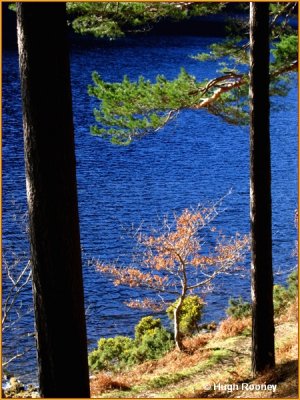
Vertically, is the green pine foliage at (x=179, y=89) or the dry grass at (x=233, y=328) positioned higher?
the green pine foliage at (x=179, y=89)

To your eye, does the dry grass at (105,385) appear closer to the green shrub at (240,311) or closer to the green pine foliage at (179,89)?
the green shrub at (240,311)

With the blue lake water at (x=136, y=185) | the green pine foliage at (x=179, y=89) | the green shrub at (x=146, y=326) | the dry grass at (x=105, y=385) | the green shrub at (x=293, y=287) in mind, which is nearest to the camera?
the dry grass at (x=105, y=385)

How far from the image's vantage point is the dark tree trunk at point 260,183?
19.5 feet

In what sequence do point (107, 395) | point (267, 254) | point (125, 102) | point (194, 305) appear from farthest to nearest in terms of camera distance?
point (194, 305)
point (125, 102)
point (107, 395)
point (267, 254)

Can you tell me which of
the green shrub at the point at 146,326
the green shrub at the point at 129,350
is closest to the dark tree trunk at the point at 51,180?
the green shrub at the point at 129,350

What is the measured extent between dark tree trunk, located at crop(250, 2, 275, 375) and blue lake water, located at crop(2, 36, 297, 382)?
4.67 meters

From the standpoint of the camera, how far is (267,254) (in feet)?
20.3

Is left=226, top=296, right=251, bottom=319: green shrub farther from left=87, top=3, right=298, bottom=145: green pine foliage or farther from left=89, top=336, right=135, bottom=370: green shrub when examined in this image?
left=87, top=3, right=298, bottom=145: green pine foliage

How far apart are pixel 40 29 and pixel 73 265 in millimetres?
1172

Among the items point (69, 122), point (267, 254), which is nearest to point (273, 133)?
point (267, 254)

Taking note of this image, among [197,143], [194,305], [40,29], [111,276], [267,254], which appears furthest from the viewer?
[197,143]

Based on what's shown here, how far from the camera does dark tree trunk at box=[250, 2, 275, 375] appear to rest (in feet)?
19.5

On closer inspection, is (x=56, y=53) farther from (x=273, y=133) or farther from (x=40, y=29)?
(x=273, y=133)

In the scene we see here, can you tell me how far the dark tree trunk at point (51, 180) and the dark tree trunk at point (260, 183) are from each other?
11.2ft
